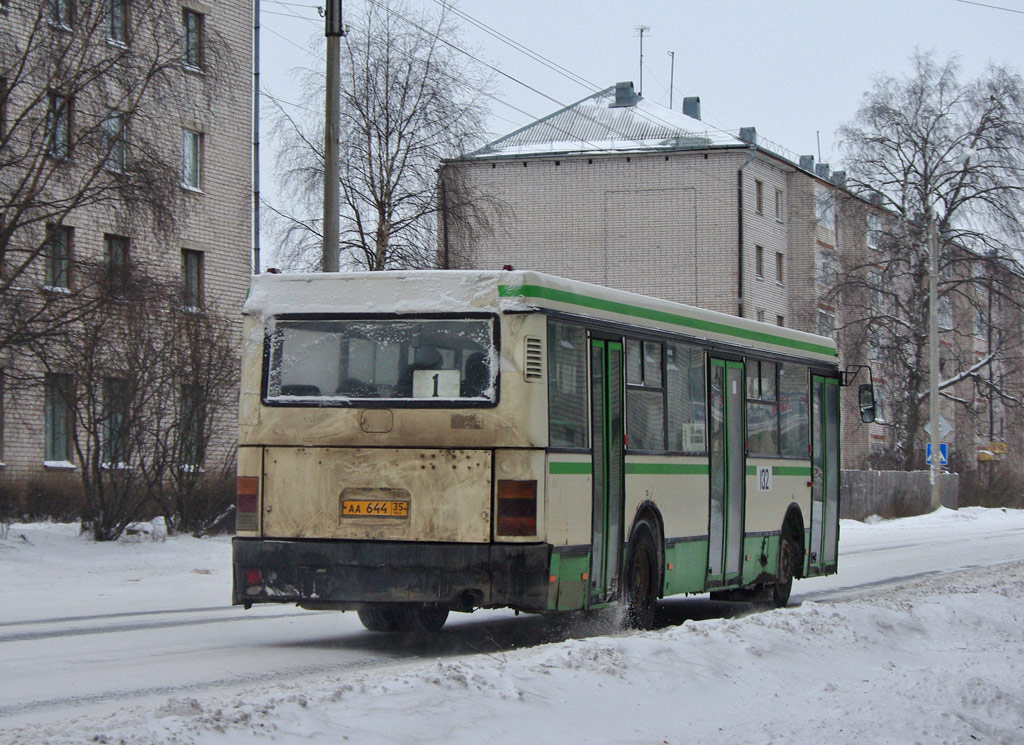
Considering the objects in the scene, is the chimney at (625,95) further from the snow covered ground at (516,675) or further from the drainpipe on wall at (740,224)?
the snow covered ground at (516,675)

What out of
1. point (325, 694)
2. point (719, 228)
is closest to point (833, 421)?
point (325, 694)

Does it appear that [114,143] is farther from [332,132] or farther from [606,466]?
[606,466]

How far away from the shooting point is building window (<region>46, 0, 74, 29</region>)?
63.4ft

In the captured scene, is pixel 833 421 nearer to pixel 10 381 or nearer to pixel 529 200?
pixel 10 381

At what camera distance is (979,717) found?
331 inches

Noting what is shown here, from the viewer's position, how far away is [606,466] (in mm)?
11727

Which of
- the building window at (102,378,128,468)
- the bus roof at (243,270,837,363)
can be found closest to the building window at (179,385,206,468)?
the building window at (102,378,128,468)

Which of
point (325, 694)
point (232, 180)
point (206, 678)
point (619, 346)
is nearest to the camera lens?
point (325, 694)

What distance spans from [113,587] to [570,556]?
25.1ft

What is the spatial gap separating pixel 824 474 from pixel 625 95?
50698 mm

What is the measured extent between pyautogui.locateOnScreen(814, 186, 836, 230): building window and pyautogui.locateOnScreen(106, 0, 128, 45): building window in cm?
3877

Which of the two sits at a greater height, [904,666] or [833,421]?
[833,421]

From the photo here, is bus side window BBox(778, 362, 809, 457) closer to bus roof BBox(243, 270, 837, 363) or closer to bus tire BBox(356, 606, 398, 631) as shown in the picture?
bus roof BBox(243, 270, 837, 363)

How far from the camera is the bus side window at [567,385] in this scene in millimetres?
10922
